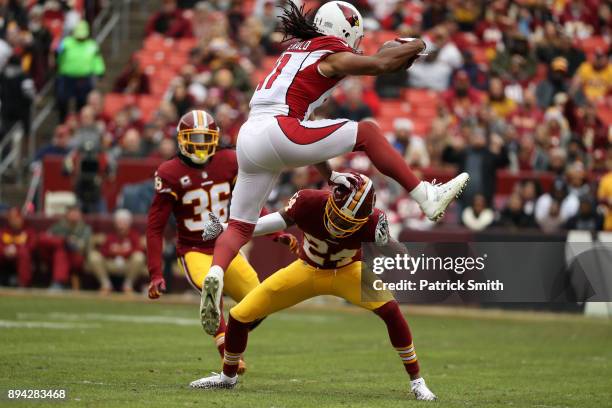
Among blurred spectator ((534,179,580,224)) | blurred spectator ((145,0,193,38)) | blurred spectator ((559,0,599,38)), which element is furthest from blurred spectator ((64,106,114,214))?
blurred spectator ((559,0,599,38))

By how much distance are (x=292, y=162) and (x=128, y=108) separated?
13.9 meters

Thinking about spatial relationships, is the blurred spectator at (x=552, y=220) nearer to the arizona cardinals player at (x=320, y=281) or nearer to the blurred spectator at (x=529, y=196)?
the blurred spectator at (x=529, y=196)

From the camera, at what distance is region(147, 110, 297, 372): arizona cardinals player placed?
10.2 metres

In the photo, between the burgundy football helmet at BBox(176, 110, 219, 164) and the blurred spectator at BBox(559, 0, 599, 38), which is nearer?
the burgundy football helmet at BBox(176, 110, 219, 164)

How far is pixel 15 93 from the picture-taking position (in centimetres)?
2152

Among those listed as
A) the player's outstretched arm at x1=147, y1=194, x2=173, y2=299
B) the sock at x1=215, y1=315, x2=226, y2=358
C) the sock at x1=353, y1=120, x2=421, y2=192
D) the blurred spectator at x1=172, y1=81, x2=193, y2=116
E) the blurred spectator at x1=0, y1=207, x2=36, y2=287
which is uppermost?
the sock at x1=353, y1=120, x2=421, y2=192

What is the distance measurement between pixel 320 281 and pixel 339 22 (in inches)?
69.9

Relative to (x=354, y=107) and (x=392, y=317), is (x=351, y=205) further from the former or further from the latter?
(x=354, y=107)

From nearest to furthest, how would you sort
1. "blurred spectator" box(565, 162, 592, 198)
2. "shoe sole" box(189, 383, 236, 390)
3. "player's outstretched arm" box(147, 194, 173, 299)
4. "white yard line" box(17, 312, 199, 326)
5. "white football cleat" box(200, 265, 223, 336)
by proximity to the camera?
"white football cleat" box(200, 265, 223, 336) → "shoe sole" box(189, 383, 236, 390) → "player's outstretched arm" box(147, 194, 173, 299) → "white yard line" box(17, 312, 199, 326) → "blurred spectator" box(565, 162, 592, 198)

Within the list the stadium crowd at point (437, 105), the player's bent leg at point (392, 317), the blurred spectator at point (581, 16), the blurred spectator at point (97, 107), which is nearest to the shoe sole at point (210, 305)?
the player's bent leg at point (392, 317)

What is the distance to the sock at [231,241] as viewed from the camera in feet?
28.5

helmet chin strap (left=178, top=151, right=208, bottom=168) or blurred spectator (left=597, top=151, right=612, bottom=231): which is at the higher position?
helmet chin strap (left=178, top=151, right=208, bottom=168)

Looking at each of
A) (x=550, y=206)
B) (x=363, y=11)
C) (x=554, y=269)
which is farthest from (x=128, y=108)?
(x=554, y=269)

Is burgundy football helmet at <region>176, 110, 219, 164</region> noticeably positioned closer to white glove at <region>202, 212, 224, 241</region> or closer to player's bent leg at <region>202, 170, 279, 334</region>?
white glove at <region>202, 212, 224, 241</region>
